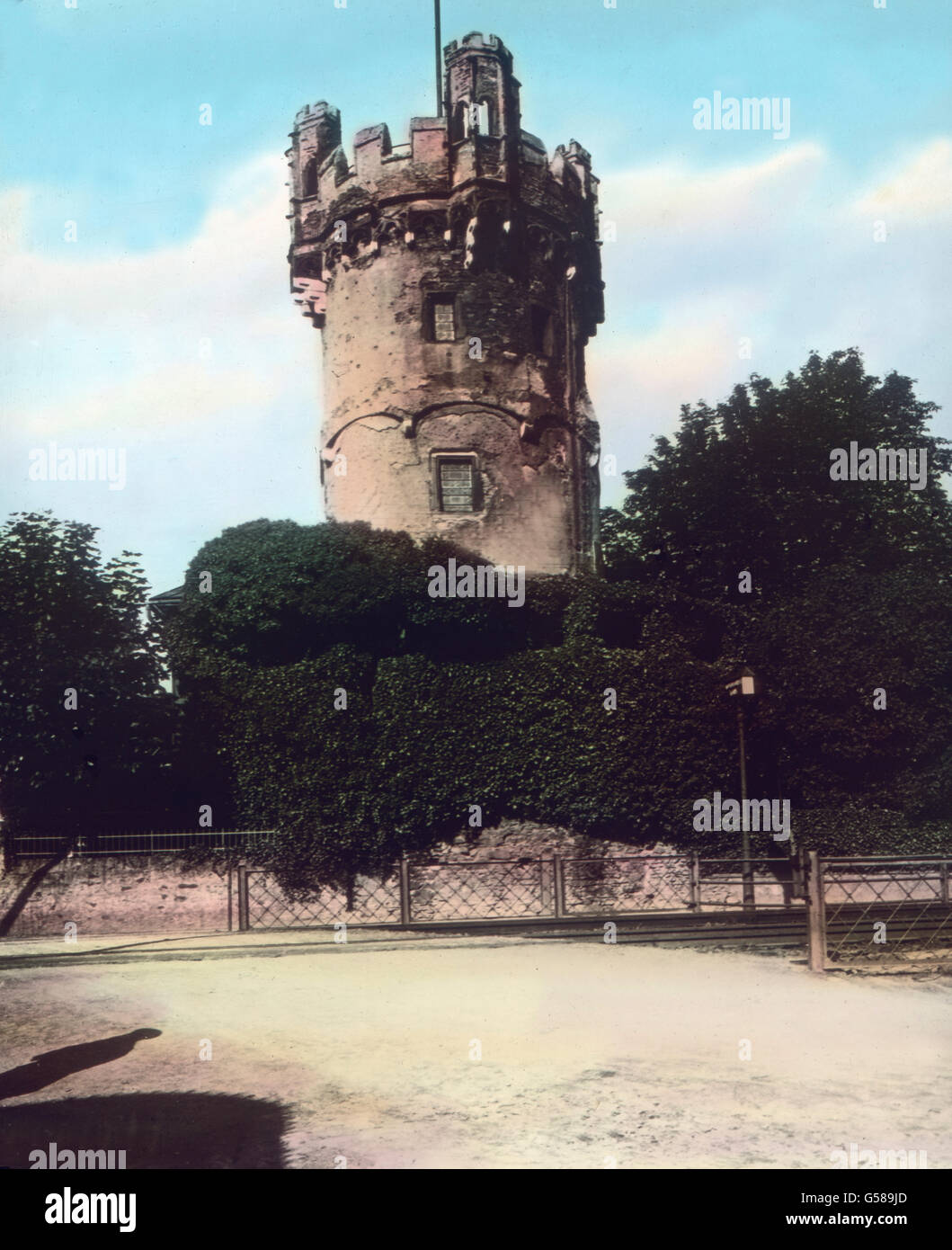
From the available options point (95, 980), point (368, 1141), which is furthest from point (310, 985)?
point (368, 1141)

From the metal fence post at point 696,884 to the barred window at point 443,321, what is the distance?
44.8 ft

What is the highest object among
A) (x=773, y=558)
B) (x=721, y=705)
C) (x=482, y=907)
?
(x=773, y=558)

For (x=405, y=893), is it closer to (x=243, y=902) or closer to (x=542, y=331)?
(x=243, y=902)

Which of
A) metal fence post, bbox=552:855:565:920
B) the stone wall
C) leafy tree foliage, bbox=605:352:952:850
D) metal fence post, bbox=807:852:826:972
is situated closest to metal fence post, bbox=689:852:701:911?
metal fence post, bbox=552:855:565:920

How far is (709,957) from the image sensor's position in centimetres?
1412

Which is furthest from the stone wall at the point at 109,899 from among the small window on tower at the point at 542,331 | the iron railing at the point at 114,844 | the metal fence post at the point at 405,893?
the small window on tower at the point at 542,331

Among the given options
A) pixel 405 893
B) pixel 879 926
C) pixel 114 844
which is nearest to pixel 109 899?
pixel 114 844

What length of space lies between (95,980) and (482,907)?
887 cm

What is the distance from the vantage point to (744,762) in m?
21.3

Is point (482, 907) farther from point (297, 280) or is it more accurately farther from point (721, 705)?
point (297, 280)

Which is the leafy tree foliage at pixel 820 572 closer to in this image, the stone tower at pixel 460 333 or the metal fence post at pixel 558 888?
the stone tower at pixel 460 333
